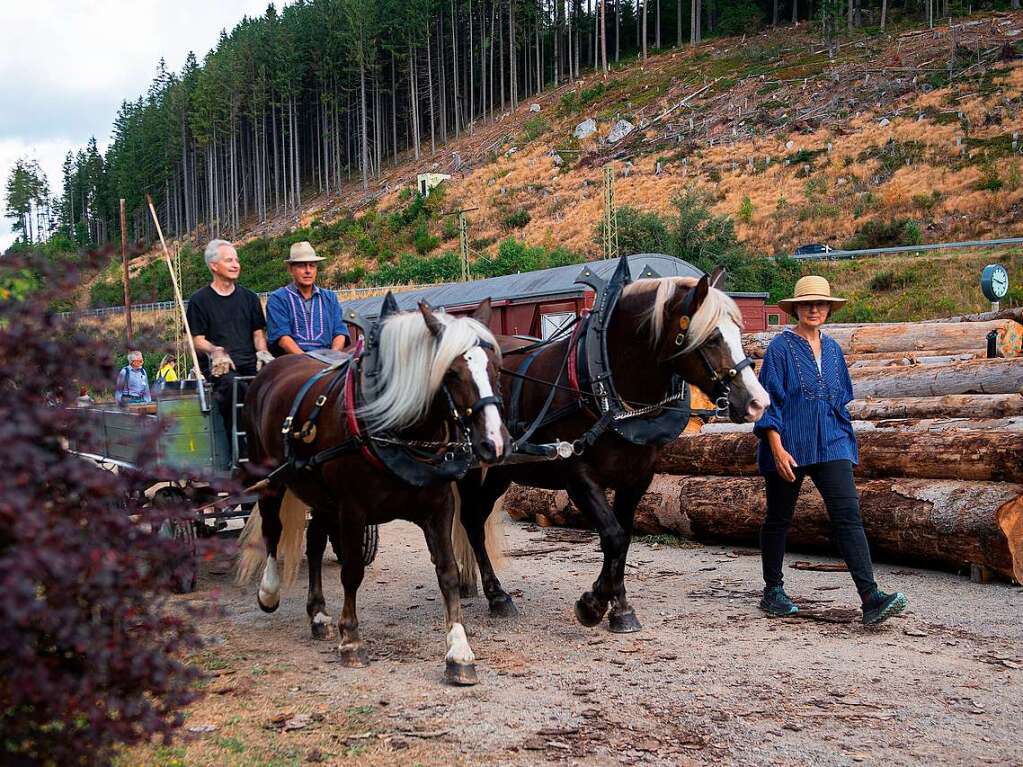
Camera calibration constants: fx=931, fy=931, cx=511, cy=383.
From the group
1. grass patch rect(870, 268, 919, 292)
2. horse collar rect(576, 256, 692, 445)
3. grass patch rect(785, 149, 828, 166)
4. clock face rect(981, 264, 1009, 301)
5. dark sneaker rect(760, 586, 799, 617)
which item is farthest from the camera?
grass patch rect(785, 149, 828, 166)

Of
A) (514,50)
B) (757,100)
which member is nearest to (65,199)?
(514,50)

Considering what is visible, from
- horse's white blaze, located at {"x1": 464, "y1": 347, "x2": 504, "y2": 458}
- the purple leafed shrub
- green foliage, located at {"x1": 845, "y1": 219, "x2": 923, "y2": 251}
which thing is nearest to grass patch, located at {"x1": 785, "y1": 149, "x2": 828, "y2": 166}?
green foliage, located at {"x1": 845, "y1": 219, "x2": 923, "y2": 251}

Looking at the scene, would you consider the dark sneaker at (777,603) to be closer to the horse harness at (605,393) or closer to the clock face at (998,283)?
the horse harness at (605,393)

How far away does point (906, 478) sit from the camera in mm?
7438

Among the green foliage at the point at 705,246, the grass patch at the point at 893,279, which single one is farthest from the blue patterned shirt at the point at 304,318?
the grass patch at the point at 893,279

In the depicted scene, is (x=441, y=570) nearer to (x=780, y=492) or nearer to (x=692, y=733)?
(x=692, y=733)

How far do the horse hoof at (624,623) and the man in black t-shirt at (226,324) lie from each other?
3011 millimetres

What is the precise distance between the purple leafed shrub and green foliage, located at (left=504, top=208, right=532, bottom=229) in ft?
158

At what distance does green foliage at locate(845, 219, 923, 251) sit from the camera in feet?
110

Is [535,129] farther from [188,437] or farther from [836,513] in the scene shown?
[836,513]

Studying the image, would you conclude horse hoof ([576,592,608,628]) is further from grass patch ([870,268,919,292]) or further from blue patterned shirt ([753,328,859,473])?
grass patch ([870,268,919,292])

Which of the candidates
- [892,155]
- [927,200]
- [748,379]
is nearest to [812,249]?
[927,200]

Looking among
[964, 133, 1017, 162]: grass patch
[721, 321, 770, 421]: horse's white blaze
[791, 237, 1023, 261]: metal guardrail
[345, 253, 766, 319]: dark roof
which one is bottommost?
[721, 321, 770, 421]: horse's white blaze

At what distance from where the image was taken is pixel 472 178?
2376 inches
